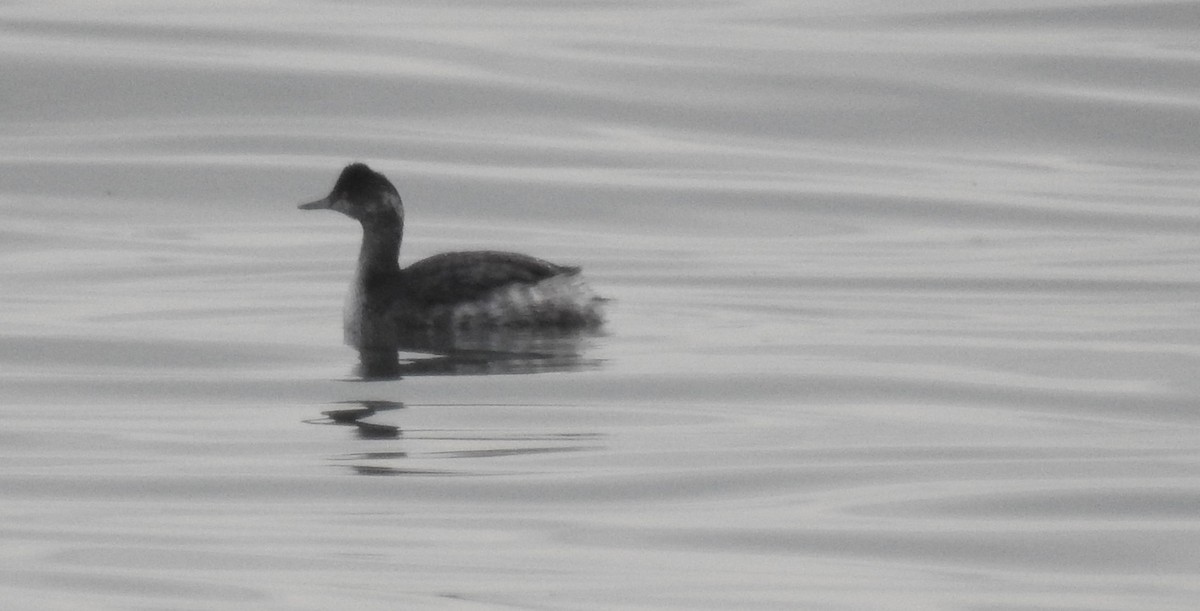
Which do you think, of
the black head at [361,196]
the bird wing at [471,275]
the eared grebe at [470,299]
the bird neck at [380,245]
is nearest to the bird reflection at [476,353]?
the eared grebe at [470,299]

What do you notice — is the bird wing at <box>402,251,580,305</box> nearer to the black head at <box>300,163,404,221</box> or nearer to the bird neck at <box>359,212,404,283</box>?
the bird neck at <box>359,212,404,283</box>

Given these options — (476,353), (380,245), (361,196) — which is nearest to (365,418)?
(476,353)

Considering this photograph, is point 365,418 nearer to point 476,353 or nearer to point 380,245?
point 476,353

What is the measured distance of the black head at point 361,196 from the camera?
12688 mm

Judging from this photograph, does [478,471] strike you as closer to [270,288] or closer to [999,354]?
[999,354]

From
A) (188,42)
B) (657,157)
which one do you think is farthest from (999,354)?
(188,42)

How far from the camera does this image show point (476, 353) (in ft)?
37.4

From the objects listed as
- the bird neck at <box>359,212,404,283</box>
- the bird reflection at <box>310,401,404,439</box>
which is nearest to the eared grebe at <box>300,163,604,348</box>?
the bird neck at <box>359,212,404,283</box>

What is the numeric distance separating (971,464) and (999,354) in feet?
8.23

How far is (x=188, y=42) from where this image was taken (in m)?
21.9

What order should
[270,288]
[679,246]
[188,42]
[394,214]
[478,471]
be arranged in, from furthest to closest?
[188,42], [679,246], [270,288], [394,214], [478,471]

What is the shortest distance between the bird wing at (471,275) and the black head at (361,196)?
24.1 inches

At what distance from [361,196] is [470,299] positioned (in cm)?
111

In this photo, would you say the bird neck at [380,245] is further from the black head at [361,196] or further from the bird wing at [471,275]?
the bird wing at [471,275]
